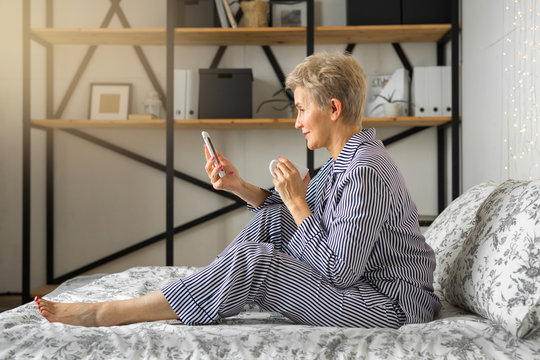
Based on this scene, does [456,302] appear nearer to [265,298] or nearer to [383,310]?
[383,310]

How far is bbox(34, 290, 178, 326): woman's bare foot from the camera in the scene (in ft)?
4.22

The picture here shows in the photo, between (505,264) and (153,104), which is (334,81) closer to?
(505,264)

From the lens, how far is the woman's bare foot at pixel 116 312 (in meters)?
1.29

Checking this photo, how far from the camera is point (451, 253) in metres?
1.67

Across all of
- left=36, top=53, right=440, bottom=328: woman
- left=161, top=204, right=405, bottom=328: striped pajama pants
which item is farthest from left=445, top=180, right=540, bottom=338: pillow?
left=161, top=204, right=405, bottom=328: striped pajama pants

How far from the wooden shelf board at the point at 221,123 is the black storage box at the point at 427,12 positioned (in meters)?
0.60

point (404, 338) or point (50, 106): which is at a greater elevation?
point (50, 106)

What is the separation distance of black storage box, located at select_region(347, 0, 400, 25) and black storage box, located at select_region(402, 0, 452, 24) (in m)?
0.05

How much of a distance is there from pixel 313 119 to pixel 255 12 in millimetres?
1885

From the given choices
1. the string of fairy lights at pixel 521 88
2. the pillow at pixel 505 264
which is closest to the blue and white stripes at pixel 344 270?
the pillow at pixel 505 264

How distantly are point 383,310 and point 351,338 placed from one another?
0.67 feet

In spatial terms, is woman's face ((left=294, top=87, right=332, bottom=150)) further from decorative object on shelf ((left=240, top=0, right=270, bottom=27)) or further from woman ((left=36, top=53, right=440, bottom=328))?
decorative object on shelf ((left=240, top=0, right=270, bottom=27))

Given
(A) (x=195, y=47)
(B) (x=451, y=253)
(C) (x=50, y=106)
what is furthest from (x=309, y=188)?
(C) (x=50, y=106)

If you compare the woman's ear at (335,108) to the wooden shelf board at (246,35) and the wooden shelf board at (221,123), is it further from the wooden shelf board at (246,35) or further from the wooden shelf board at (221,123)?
the wooden shelf board at (246,35)
